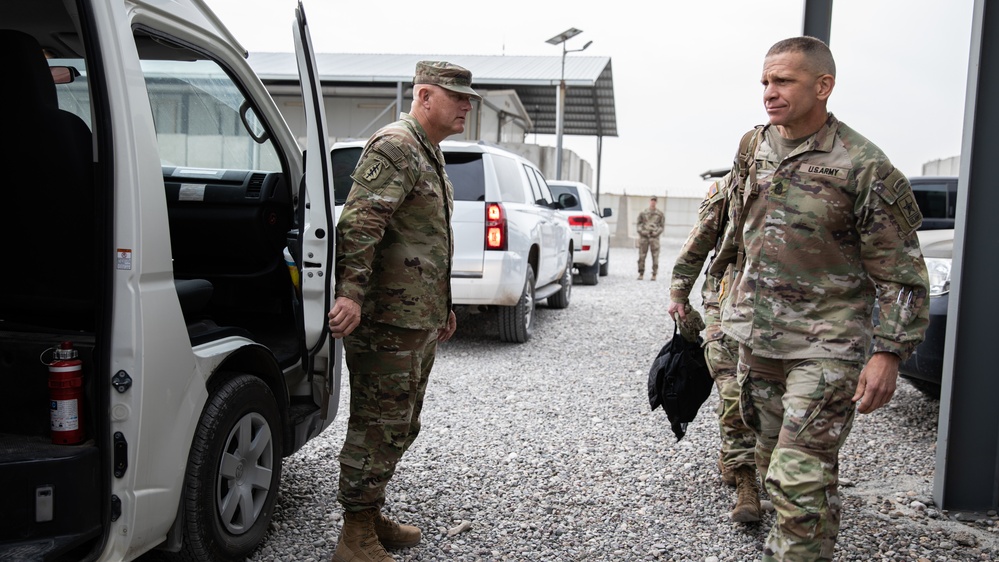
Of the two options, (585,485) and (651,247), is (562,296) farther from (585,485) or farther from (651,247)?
(585,485)

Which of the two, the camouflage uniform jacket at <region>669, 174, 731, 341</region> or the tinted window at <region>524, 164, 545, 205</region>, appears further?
the tinted window at <region>524, 164, 545, 205</region>

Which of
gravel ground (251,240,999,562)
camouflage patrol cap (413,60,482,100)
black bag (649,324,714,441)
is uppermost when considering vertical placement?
camouflage patrol cap (413,60,482,100)

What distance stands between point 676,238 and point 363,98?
17.0 m

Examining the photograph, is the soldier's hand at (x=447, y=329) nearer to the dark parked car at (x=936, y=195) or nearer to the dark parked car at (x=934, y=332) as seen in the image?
the dark parked car at (x=934, y=332)

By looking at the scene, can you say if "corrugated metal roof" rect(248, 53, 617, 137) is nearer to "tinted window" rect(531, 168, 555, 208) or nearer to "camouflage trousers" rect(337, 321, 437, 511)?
"tinted window" rect(531, 168, 555, 208)

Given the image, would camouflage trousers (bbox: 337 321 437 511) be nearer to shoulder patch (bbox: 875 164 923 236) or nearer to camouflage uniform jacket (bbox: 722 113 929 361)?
camouflage uniform jacket (bbox: 722 113 929 361)

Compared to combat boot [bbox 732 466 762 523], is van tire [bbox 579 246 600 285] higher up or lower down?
higher up

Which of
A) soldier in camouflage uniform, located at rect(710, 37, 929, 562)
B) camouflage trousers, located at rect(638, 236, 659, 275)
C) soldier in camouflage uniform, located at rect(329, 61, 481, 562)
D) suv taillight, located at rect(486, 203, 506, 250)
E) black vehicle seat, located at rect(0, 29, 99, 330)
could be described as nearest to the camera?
black vehicle seat, located at rect(0, 29, 99, 330)

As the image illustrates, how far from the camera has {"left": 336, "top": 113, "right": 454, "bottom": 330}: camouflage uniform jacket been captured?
277 centimetres

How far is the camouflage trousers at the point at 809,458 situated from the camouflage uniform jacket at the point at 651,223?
504 inches

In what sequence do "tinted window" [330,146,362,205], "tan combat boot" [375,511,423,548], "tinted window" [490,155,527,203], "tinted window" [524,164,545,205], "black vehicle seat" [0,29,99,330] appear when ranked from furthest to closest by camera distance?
"tinted window" [524,164,545,205] < "tinted window" [490,155,527,203] < "tinted window" [330,146,362,205] < "tan combat boot" [375,511,423,548] < "black vehicle seat" [0,29,99,330]

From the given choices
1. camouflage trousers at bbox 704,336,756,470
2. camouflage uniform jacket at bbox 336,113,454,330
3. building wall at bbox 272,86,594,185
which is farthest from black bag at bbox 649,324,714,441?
building wall at bbox 272,86,594,185

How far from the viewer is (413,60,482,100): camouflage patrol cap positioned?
2.98m

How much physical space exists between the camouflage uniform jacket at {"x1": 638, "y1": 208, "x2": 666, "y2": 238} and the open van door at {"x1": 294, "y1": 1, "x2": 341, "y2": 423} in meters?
12.9
